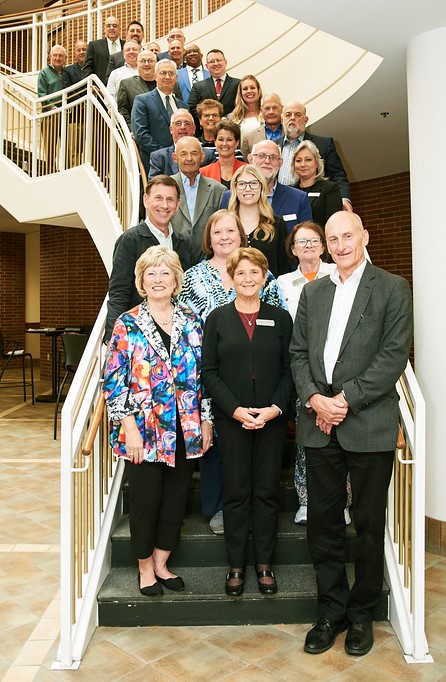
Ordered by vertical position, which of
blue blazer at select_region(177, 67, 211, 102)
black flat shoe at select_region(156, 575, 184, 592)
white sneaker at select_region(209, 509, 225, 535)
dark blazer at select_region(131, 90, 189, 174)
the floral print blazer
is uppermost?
blue blazer at select_region(177, 67, 211, 102)

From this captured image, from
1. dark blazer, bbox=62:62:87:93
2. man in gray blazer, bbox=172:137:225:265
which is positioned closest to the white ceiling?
man in gray blazer, bbox=172:137:225:265

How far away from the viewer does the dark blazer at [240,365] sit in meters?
2.78

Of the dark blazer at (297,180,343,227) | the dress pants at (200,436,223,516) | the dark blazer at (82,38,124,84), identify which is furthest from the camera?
the dark blazer at (82,38,124,84)

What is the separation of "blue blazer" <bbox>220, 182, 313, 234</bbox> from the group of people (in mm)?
489

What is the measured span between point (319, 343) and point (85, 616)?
1.45 m

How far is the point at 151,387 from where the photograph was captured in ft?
8.97

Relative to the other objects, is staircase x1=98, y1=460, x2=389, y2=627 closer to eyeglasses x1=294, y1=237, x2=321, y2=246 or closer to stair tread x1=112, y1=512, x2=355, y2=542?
stair tread x1=112, y1=512, x2=355, y2=542

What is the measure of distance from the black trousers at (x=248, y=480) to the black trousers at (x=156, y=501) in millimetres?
183

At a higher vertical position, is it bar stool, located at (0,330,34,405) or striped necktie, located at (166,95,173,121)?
striped necktie, located at (166,95,173,121)

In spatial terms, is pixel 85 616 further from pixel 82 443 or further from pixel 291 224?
pixel 291 224

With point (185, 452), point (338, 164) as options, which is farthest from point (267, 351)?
point (338, 164)

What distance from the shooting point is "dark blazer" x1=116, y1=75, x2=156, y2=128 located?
605 centimetres

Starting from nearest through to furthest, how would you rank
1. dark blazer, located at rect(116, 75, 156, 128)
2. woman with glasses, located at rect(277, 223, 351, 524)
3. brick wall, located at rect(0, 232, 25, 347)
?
woman with glasses, located at rect(277, 223, 351, 524) < dark blazer, located at rect(116, 75, 156, 128) < brick wall, located at rect(0, 232, 25, 347)

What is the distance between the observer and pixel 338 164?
4.76 m
